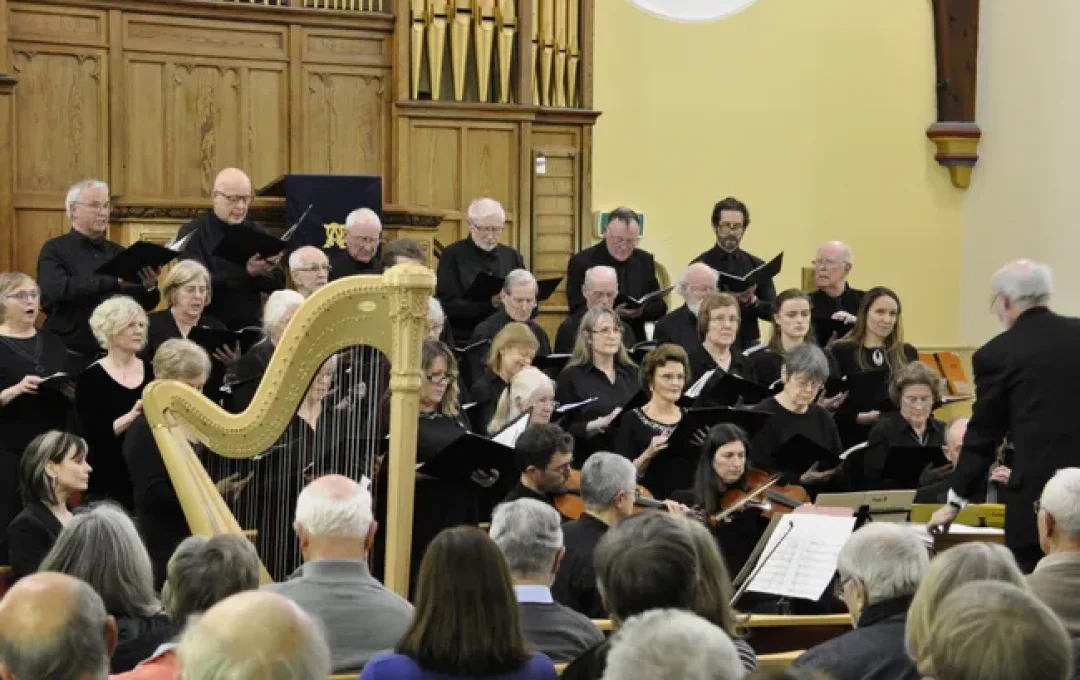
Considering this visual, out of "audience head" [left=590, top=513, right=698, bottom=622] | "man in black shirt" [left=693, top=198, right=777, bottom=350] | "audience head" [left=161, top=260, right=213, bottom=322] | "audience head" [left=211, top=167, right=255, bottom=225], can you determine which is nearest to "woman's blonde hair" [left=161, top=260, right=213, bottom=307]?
"audience head" [left=161, top=260, right=213, bottom=322]

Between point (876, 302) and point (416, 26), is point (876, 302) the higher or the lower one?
the lower one

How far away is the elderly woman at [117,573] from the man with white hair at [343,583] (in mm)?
261

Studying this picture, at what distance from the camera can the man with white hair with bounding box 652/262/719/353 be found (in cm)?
768

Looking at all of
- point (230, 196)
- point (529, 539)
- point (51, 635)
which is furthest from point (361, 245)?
point (51, 635)

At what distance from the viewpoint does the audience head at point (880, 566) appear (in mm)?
3443

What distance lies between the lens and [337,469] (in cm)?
448

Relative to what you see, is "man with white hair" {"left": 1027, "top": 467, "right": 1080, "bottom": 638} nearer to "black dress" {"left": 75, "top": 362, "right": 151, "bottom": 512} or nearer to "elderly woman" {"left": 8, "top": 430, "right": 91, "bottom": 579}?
"elderly woman" {"left": 8, "top": 430, "right": 91, "bottom": 579}

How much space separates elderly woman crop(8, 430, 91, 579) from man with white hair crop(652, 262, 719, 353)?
3.31m

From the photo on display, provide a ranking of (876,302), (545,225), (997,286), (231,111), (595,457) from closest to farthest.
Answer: (595,457), (997,286), (876,302), (231,111), (545,225)

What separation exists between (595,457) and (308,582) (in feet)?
5.25

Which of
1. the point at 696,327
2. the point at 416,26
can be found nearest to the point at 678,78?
the point at 416,26

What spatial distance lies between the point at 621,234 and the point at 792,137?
2.70 metres

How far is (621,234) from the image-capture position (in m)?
8.62

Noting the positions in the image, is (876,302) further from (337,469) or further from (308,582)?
(308,582)
